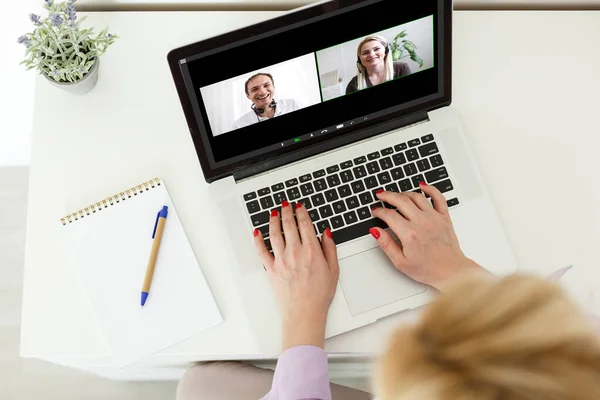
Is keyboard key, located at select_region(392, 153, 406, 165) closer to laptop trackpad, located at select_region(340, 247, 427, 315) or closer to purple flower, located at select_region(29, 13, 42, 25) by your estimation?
laptop trackpad, located at select_region(340, 247, 427, 315)

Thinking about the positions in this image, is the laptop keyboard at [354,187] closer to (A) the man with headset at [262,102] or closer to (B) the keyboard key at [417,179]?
(B) the keyboard key at [417,179]

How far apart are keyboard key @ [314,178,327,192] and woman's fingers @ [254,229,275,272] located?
Result: 0.37 ft

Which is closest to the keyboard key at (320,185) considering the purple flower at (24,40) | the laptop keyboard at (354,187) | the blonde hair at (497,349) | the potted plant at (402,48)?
the laptop keyboard at (354,187)

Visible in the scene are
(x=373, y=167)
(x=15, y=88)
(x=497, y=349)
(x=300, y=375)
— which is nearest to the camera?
(x=497, y=349)

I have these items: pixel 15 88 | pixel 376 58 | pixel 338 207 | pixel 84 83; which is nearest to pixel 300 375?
pixel 338 207

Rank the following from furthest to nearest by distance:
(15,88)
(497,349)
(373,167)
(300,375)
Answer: (15,88) → (373,167) → (300,375) → (497,349)

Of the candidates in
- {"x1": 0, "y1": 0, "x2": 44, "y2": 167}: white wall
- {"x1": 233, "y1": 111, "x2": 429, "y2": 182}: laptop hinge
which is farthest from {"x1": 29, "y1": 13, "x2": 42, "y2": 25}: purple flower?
{"x1": 233, "y1": 111, "x2": 429, "y2": 182}: laptop hinge

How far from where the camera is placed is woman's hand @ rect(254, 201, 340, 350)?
29.6 inches

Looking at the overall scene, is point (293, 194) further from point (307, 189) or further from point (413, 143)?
point (413, 143)

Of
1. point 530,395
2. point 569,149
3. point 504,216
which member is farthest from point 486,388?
point 569,149

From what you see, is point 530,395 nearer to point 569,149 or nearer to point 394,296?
point 394,296

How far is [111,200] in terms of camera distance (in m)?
0.82

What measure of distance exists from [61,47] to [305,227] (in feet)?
1.49

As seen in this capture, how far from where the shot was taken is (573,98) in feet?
2.94
